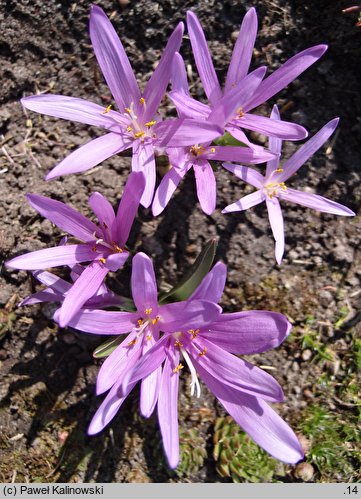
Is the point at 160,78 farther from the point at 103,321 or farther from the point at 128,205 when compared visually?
the point at 103,321

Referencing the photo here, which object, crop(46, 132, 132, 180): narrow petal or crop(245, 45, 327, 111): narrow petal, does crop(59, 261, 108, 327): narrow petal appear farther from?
crop(245, 45, 327, 111): narrow petal

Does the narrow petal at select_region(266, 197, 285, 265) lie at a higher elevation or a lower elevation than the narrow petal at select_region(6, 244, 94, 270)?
higher

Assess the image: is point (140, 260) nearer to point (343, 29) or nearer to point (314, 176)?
point (314, 176)

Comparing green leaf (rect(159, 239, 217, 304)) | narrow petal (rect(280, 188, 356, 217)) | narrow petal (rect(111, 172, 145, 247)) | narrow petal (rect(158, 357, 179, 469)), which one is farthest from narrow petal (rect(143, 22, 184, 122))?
narrow petal (rect(158, 357, 179, 469))

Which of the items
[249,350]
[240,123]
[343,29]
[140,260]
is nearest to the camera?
[140,260]

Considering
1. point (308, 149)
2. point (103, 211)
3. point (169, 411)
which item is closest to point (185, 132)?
point (103, 211)
